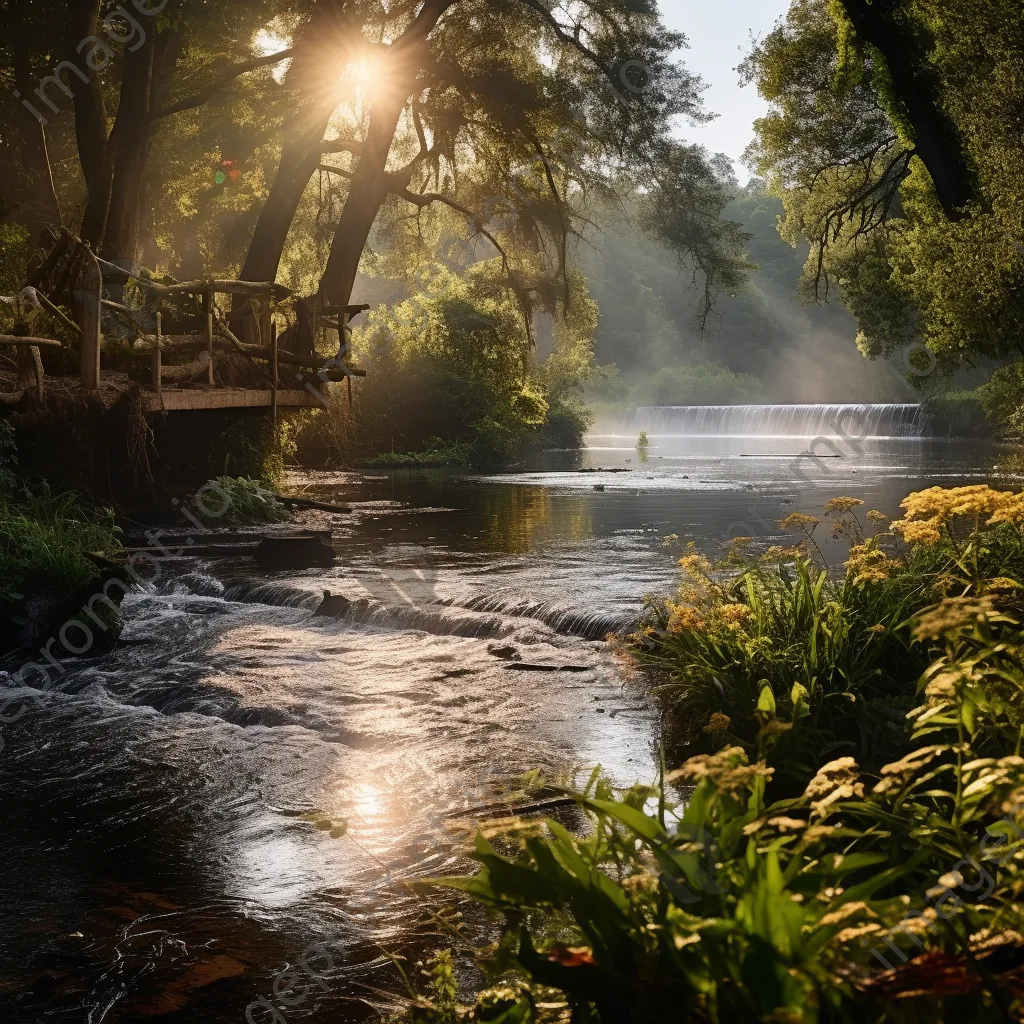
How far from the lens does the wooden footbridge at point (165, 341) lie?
44.7ft

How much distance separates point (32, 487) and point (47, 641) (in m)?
5.09

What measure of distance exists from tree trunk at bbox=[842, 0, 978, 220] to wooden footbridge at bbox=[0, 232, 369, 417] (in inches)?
379

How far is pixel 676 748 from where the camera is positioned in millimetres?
7012

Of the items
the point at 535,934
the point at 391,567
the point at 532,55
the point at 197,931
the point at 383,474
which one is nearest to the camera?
the point at 535,934

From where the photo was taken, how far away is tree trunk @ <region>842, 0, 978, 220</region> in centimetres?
1711

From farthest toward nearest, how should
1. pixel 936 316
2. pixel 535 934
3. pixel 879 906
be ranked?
pixel 936 316 → pixel 535 934 → pixel 879 906

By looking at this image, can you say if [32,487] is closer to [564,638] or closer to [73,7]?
[564,638]

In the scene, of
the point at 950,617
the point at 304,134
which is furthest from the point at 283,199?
the point at 950,617

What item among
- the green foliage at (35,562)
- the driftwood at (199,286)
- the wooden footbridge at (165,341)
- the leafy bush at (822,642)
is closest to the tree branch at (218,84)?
the wooden footbridge at (165,341)

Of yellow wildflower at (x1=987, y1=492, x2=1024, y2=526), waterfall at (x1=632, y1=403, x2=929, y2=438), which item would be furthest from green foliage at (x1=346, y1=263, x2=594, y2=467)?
yellow wildflower at (x1=987, y1=492, x2=1024, y2=526)

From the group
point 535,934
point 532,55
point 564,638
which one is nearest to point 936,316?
point 532,55

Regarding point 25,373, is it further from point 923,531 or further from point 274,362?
point 923,531

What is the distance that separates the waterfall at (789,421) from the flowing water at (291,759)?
3447 cm

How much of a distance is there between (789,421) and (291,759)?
48.9 m
